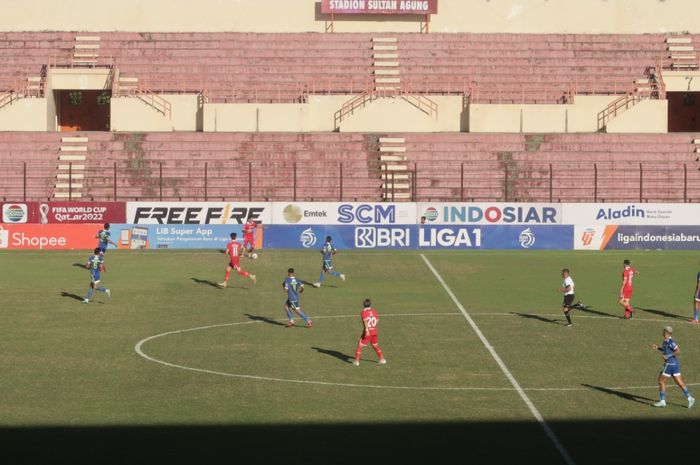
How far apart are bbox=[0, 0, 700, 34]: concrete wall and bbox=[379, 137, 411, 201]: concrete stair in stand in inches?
692

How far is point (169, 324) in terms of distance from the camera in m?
42.7

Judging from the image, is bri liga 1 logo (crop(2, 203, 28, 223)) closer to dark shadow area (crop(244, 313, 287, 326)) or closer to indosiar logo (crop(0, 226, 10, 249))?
indosiar logo (crop(0, 226, 10, 249))

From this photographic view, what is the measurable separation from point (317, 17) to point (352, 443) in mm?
69220

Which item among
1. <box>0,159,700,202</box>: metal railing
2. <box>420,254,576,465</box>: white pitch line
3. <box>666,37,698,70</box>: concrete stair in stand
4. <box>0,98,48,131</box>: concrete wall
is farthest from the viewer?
<box>666,37,698,70</box>: concrete stair in stand

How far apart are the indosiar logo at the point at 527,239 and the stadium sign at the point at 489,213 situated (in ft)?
3.63

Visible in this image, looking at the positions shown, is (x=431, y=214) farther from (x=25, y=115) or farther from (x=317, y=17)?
(x=25, y=115)

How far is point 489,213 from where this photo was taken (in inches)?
2680

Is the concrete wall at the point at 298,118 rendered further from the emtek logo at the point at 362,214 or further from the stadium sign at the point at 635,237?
the stadium sign at the point at 635,237

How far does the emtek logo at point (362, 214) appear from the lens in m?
67.4

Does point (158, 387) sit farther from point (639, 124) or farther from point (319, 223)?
point (639, 124)

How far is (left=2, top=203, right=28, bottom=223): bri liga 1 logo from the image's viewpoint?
6612cm

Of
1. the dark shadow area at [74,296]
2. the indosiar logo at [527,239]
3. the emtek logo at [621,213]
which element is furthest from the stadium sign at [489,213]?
the dark shadow area at [74,296]

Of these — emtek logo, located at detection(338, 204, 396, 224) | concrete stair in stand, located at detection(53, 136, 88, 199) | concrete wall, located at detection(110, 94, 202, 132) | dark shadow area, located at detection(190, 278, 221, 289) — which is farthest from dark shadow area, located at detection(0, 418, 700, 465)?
concrete wall, located at detection(110, 94, 202, 132)

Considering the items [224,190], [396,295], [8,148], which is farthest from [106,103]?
[396,295]
